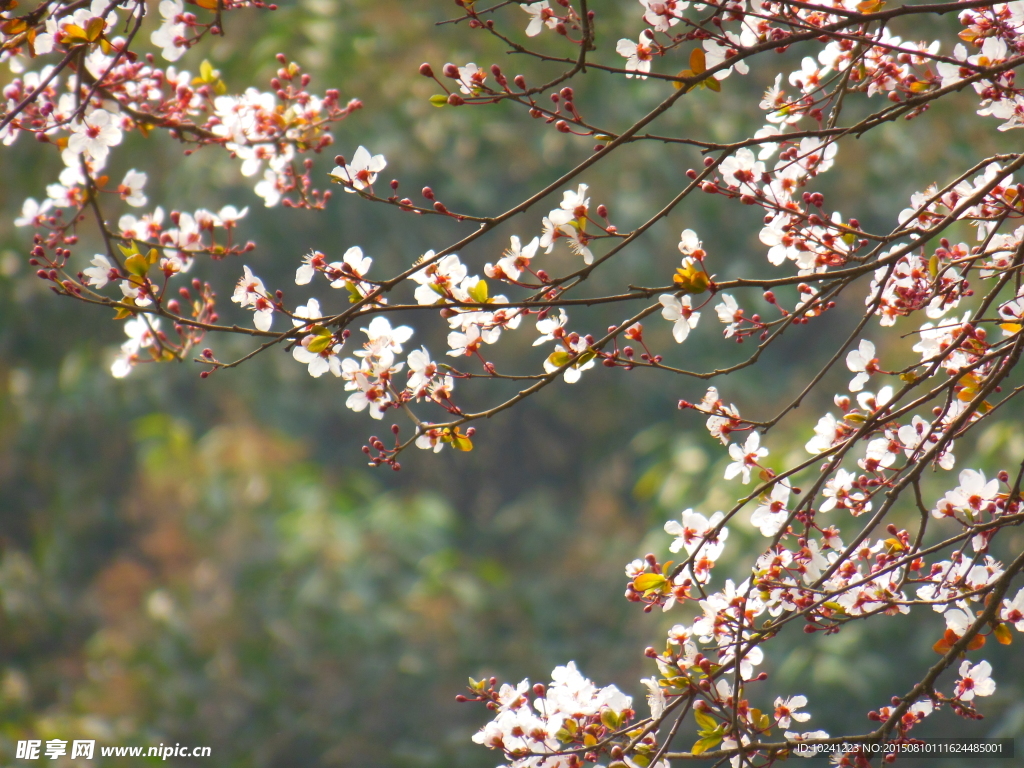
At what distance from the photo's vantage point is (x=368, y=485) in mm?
6273

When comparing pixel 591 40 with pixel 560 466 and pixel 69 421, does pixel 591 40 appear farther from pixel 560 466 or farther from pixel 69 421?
pixel 560 466

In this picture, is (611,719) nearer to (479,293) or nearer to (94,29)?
(479,293)

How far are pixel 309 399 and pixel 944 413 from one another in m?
5.82

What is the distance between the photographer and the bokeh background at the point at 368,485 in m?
4.95

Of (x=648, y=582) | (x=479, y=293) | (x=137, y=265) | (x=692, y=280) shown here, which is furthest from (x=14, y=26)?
(x=648, y=582)

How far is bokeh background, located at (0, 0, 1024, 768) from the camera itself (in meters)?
4.95

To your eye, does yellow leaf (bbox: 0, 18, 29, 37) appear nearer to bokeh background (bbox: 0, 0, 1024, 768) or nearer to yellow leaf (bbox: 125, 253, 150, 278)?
yellow leaf (bbox: 125, 253, 150, 278)

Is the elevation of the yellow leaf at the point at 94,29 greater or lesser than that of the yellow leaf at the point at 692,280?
greater

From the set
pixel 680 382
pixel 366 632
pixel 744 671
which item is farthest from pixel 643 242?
pixel 744 671

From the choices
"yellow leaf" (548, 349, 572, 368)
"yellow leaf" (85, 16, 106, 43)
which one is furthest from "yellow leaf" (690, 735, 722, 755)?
"yellow leaf" (85, 16, 106, 43)

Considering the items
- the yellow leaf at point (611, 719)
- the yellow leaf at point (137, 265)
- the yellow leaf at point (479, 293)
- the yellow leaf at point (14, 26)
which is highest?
the yellow leaf at point (14, 26)

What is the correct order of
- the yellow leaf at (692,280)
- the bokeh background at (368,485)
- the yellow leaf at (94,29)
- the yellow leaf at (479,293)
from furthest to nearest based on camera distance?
the bokeh background at (368,485), the yellow leaf at (94,29), the yellow leaf at (479,293), the yellow leaf at (692,280)

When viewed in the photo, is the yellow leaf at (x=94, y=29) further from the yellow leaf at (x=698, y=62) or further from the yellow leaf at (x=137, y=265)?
the yellow leaf at (x=698, y=62)

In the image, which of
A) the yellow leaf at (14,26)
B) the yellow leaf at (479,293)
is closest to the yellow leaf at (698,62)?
the yellow leaf at (479,293)
